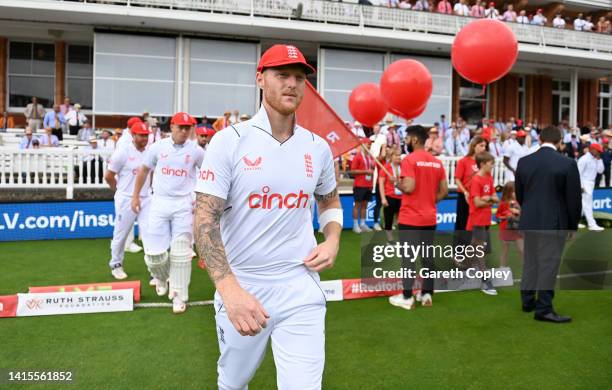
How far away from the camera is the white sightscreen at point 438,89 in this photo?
2458 centimetres

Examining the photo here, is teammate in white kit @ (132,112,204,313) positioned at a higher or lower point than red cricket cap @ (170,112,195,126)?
lower

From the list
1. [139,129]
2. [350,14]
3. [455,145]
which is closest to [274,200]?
[139,129]

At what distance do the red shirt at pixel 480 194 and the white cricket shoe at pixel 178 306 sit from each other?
4.03 metres

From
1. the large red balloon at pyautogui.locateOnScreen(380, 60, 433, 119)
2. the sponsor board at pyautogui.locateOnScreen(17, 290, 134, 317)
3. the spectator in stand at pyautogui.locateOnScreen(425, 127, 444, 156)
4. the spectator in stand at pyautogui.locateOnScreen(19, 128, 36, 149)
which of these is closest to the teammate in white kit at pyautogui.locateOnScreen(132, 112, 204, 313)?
the sponsor board at pyautogui.locateOnScreen(17, 290, 134, 317)

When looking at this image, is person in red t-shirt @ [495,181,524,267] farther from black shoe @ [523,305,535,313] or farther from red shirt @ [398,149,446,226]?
red shirt @ [398,149,446,226]

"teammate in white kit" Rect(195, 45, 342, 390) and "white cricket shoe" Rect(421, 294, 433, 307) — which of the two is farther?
"white cricket shoe" Rect(421, 294, 433, 307)

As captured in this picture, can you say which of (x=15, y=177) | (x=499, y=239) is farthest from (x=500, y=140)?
(x=15, y=177)

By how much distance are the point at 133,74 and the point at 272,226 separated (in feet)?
65.0

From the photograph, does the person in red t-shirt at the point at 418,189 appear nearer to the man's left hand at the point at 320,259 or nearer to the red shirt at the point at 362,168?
the man's left hand at the point at 320,259

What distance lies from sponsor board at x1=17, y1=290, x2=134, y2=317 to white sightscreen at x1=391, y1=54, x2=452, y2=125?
791 inches

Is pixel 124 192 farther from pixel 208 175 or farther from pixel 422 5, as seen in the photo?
pixel 422 5

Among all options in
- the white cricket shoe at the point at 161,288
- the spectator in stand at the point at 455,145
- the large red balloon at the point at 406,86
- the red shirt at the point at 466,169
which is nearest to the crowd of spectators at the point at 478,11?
the spectator in stand at the point at 455,145

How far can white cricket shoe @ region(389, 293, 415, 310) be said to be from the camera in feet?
21.7

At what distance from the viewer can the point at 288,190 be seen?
270 cm
